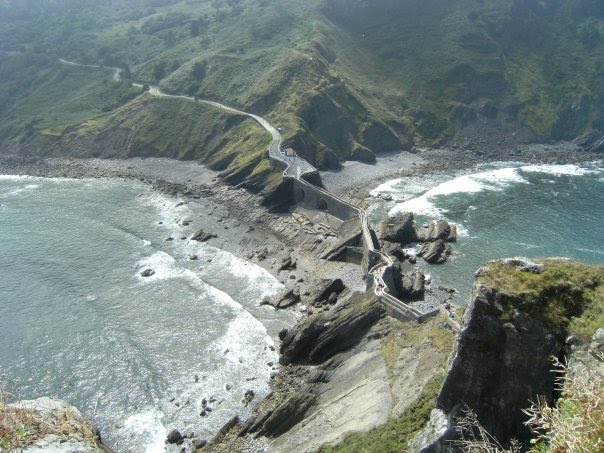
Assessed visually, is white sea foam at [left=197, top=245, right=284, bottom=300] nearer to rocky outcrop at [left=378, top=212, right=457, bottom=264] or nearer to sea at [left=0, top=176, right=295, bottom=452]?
sea at [left=0, top=176, right=295, bottom=452]

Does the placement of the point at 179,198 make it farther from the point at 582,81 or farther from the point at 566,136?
the point at 582,81

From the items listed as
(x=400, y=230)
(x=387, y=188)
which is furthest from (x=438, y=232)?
(x=387, y=188)

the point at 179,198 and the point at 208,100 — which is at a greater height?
the point at 208,100

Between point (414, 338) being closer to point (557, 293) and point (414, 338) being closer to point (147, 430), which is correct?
point (557, 293)

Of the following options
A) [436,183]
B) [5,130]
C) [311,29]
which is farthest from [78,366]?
[311,29]

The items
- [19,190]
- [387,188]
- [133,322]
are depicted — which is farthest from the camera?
[19,190]

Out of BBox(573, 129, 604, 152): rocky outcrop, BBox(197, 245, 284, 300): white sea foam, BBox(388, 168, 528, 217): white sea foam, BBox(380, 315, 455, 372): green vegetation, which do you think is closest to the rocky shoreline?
BBox(380, 315, 455, 372): green vegetation

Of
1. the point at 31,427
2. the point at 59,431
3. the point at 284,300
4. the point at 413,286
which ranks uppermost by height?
the point at 31,427
